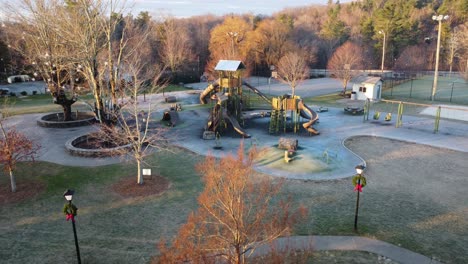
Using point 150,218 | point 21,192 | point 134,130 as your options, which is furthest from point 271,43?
point 150,218

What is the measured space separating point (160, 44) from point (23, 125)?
42.5 meters

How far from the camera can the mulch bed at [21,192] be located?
15578 mm

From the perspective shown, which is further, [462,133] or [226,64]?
[226,64]

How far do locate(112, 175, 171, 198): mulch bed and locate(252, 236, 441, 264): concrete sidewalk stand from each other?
7.01 metres

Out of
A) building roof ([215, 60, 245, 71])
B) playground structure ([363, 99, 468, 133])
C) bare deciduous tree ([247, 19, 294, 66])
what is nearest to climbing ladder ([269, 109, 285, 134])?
building roof ([215, 60, 245, 71])

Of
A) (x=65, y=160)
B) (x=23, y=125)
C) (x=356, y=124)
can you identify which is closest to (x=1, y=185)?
(x=65, y=160)

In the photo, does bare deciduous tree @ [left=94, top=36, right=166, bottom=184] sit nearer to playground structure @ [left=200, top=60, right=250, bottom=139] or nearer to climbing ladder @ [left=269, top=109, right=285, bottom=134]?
playground structure @ [left=200, top=60, right=250, bottom=139]

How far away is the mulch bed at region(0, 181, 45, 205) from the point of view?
613 inches

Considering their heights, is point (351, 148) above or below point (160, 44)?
below

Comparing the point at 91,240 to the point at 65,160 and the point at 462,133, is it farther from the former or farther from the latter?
the point at 462,133

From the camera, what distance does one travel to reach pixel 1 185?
17156 millimetres

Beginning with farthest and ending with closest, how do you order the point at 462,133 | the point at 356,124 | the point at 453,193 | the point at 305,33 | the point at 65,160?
the point at 305,33, the point at 356,124, the point at 462,133, the point at 65,160, the point at 453,193

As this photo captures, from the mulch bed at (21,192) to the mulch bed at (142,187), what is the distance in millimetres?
3619

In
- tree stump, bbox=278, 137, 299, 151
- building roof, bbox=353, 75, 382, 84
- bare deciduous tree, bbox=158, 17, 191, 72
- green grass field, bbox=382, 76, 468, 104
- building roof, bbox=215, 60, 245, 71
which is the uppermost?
bare deciduous tree, bbox=158, 17, 191, 72
